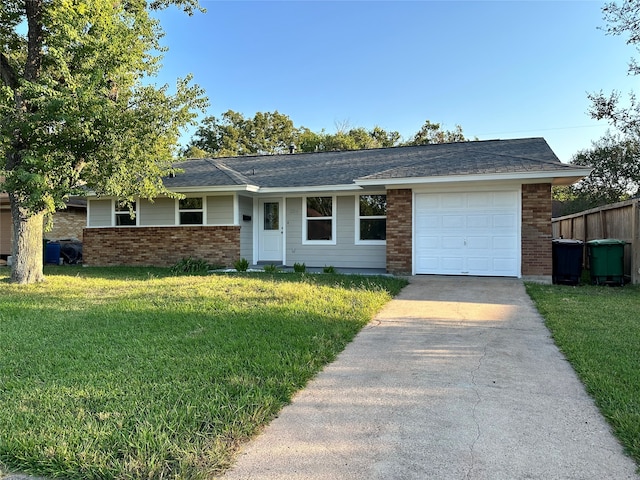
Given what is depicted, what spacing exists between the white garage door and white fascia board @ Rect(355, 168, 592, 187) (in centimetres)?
67

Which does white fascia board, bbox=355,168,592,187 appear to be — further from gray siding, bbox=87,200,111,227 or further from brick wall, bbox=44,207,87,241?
brick wall, bbox=44,207,87,241

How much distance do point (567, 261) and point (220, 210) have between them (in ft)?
31.9

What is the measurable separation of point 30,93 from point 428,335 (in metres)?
8.44

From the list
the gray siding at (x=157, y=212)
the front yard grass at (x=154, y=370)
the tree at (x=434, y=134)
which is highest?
the tree at (x=434, y=134)

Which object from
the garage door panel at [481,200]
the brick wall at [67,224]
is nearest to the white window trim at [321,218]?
the garage door panel at [481,200]

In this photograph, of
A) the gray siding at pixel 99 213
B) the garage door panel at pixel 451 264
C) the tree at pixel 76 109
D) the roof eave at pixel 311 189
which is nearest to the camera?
the tree at pixel 76 109

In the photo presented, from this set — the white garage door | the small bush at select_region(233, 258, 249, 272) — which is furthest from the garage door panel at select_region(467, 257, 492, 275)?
the small bush at select_region(233, 258, 249, 272)

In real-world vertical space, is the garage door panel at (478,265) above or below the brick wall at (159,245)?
below

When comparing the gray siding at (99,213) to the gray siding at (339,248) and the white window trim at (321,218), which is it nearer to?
the gray siding at (339,248)

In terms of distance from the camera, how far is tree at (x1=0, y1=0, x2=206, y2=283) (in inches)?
326

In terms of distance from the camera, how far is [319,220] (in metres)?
13.7

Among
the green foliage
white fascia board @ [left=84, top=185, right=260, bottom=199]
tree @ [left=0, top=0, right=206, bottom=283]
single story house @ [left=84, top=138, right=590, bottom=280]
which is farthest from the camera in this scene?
the green foliage

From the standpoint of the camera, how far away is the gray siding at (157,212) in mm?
14203

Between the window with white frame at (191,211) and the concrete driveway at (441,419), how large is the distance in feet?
32.3
